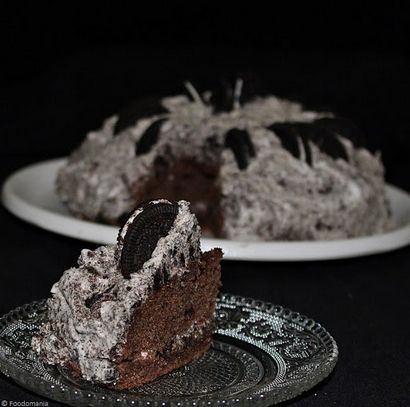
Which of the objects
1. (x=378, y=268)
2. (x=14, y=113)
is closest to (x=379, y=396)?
(x=378, y=268)

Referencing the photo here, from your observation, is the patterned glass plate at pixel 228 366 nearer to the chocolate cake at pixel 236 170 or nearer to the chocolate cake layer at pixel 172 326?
the chocolate cake layer at pixel 172 326

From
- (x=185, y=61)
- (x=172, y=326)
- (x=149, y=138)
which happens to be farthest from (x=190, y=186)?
(x=185, y=61)

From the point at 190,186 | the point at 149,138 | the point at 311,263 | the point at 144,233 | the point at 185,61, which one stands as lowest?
the point at 311,263

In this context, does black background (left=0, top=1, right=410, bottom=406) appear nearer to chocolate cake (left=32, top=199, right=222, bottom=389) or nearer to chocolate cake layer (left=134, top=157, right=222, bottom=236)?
chocolate cake layer (left=134, top=157, right=222, bottom=236)

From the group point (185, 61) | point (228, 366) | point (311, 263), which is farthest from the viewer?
point (185, 61)

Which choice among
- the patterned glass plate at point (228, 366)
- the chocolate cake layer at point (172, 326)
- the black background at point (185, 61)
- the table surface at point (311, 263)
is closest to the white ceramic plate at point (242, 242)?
the table surface at point (311, 263)

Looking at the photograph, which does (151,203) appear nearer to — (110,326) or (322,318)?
(110,326)

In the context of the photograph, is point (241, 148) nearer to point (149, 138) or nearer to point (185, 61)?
point (149, 138)
